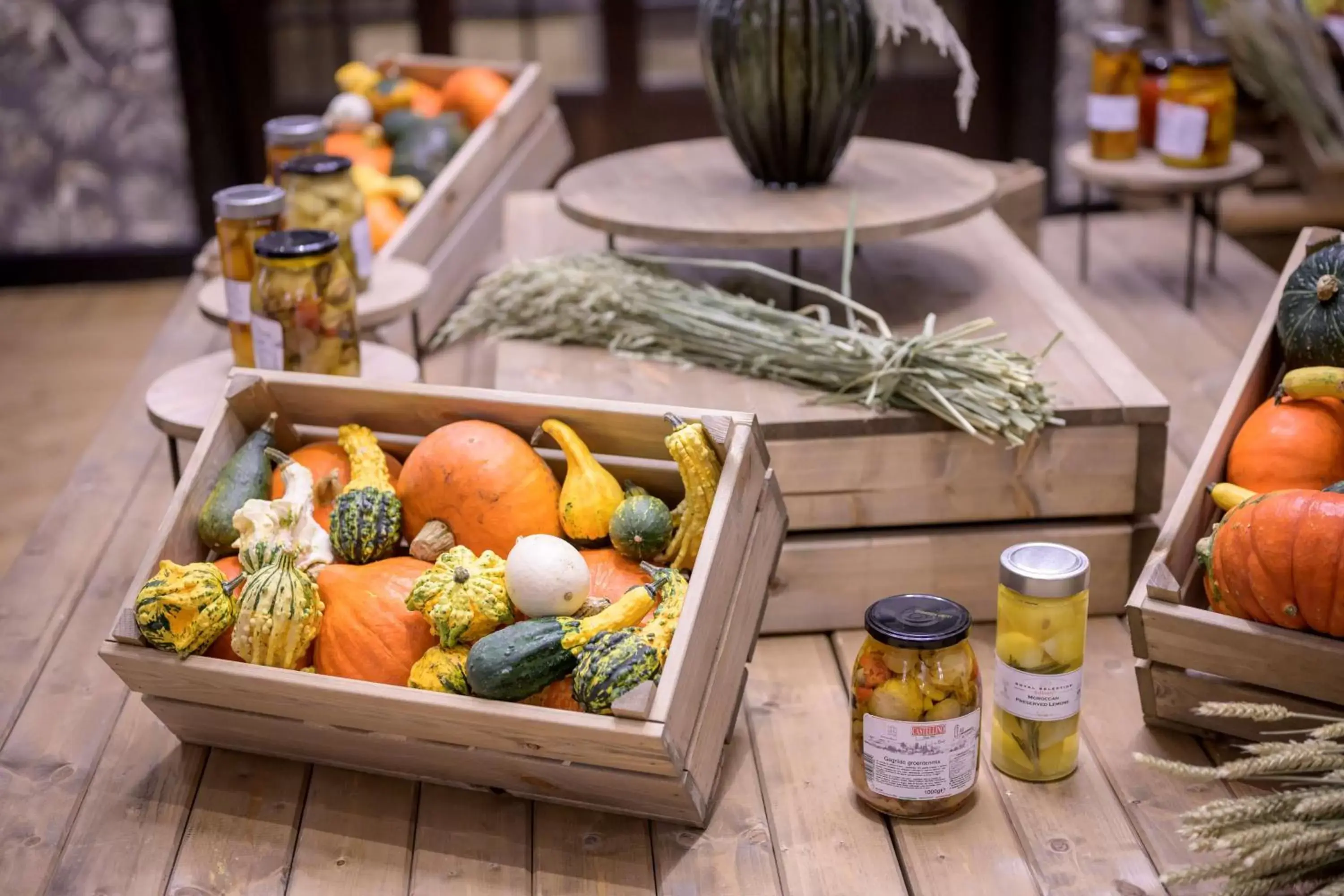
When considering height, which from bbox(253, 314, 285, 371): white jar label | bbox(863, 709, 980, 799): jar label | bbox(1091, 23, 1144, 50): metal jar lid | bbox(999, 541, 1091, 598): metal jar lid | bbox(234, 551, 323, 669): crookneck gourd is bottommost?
bbox(863, 709, 980, 799): jar label

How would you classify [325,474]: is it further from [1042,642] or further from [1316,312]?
[1316,312]

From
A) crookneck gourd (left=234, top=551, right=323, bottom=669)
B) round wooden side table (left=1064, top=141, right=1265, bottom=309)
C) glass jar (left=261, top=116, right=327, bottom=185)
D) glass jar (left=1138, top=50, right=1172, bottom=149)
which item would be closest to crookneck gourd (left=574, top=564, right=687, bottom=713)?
crookneck gourd (left=234, top=551, right=323, bottom=669)

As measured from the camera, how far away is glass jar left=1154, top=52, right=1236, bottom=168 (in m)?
3.22

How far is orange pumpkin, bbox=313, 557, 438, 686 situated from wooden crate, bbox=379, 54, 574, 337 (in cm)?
121

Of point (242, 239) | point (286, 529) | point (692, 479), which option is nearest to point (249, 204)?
point (242, 239)

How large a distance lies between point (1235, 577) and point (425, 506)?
949 mm

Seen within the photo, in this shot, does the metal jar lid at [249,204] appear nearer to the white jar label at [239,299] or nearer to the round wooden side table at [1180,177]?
the white jar label at [239,299]

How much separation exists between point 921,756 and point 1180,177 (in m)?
2.10

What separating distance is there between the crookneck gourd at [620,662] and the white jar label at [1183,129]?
2.20 m

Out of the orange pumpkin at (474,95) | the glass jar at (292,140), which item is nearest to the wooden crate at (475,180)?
the orange pumpkin at (474,95)

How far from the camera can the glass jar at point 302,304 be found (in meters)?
1.99

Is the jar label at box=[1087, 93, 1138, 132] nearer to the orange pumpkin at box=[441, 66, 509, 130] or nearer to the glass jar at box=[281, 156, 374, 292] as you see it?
the orange pumpkin at box=[441, 66, 509, 130]

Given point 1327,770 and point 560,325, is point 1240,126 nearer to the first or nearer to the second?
point 560,325

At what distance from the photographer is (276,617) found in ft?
5.35
